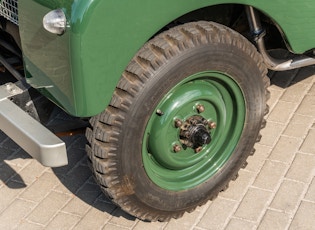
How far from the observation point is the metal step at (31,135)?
2.85 metres

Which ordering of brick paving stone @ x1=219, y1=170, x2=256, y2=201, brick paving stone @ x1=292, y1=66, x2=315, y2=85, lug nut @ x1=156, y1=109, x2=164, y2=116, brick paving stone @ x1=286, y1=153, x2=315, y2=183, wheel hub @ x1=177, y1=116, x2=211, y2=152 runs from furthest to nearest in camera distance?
brick paving stone @ x1=292, y1=66, x2=315, y2=85, brick paving stone @ x1=286, y1=153, x2=315, y2=183, brick paving stone @ x1=219, y1=170, x2=256, y2=201, wheel hub @ x1=177, y1=116, x2=211, y2=152, lug nut @ x1=156, y1=109, x2=164, y2=116

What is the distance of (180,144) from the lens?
3.36m

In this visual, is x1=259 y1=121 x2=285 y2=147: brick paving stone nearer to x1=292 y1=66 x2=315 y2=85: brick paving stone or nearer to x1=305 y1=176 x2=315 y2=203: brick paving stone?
x1=305 y1=176 x2=315 y2=203: brick paving stone

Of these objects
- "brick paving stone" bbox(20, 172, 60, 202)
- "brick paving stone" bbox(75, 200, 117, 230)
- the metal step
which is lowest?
"brick paving stone" bbox(75, 200, 117, 230)

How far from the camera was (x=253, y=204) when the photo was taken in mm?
3635

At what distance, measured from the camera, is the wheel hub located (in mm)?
3283

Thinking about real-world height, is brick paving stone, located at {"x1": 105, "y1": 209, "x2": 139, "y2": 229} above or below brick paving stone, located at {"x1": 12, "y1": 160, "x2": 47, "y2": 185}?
below

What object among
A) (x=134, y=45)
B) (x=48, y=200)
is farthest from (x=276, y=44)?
(x=48, y=200)

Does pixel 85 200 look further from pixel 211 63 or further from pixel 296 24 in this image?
pixel 296 24

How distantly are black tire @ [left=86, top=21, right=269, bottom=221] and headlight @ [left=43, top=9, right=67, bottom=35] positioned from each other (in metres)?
0.40

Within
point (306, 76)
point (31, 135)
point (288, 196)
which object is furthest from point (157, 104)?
point (306, 76)

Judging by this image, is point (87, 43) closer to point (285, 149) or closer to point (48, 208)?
point (48, 208)

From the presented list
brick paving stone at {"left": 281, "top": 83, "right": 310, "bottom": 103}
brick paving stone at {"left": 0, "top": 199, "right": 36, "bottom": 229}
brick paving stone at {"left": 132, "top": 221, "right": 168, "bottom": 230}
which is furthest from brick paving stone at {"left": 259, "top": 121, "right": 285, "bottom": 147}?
brick paving stone at {"left": 0, "top": 199, "right": 36, "bottom": 229}

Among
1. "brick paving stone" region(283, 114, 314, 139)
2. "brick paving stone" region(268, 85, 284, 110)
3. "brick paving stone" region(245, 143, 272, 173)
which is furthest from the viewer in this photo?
"brick paving stone" region(268, 85, 284, 110)
